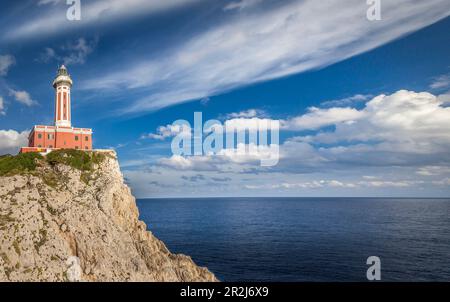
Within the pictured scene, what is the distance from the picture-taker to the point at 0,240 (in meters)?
35.0

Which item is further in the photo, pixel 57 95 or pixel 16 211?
pixel 57 95

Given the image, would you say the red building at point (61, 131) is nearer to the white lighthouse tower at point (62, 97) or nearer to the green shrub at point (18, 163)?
the white lighthouse tower at point (62, 97)

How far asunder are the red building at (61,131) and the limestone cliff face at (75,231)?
377 inches

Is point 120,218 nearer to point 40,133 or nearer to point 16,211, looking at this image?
point 16,211

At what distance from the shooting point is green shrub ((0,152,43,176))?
44.5 meters

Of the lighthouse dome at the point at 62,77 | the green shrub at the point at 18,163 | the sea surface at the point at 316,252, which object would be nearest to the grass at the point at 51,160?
the green shrub at the point at 18,163

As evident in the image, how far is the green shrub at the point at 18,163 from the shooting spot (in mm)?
44506

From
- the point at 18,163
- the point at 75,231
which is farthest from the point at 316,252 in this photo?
the point at 18,163

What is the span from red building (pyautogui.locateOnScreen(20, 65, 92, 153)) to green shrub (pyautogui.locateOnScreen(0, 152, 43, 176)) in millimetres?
4485

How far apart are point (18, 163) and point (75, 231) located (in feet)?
50.0

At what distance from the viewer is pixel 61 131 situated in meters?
58.7
